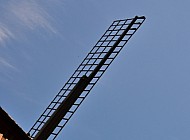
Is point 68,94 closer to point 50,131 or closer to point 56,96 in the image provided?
point 56,96

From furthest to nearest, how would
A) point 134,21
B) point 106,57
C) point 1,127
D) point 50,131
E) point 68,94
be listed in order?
1. point 134,21
2. point 106,57
3. point 68,94
4. point 50,131
5. point 1,127

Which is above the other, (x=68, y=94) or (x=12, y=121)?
(x=68, y=94)

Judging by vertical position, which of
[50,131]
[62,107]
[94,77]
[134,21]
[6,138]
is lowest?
[6,138]

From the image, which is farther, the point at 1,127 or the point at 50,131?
the point at 50,131

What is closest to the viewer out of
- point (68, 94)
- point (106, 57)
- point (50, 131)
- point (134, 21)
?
point (50, 131)

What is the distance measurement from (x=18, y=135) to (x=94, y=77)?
17.9 ft

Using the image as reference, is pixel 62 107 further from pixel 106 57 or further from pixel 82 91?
pixel 106 57

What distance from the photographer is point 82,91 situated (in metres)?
13.1

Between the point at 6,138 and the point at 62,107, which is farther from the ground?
the point at 62,107

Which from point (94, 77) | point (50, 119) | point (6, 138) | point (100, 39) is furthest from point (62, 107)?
point (100, 39)

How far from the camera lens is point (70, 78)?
14.6 meters

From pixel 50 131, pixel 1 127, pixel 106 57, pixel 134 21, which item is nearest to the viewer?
pixel 1 127

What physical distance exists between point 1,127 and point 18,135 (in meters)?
0.68

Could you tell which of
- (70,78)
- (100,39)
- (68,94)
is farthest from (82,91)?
(100,39)
